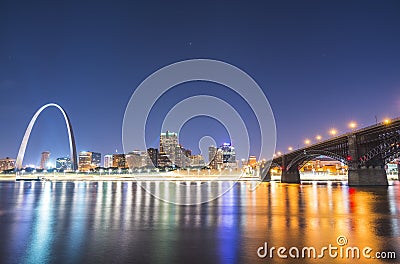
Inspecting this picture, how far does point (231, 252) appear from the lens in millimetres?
14211

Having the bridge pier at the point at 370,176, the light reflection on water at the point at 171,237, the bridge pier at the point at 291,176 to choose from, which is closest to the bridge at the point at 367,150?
the bridge pier at the point at 370,176

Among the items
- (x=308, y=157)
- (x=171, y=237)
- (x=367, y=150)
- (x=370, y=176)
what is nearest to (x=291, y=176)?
(x=308, y=157)

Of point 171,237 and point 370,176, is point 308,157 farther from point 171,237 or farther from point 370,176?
point 171,237

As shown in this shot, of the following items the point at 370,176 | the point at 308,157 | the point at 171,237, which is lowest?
the point at 171,237

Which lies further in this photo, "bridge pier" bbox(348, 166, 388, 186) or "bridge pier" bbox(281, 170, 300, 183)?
"bridge pier" bbox(281, 170, 300, 183)

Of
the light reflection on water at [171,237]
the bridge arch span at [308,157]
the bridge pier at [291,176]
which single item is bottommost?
the light reflection on water at [171,237]

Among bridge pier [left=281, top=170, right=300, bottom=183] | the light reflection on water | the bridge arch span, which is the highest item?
the bridge arch span

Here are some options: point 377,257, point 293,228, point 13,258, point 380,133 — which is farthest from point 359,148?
point 13,258

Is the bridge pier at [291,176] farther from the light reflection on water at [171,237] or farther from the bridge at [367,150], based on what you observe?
the light reflection on water at [171,237]

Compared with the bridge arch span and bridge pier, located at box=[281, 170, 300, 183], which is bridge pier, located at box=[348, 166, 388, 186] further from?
bridge pier, located at box=[281, 170, 300, 183]

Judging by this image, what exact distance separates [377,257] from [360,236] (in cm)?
477

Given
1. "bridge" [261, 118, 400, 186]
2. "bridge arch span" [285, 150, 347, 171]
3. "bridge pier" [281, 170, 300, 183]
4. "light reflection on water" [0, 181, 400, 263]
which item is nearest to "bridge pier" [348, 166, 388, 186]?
"bridge" [261, 118, 400, 186]

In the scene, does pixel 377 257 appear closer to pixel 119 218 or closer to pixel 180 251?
pixel 180 251

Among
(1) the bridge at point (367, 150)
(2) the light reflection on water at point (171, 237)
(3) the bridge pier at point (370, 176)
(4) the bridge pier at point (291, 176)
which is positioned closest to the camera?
(2) the light reflection on water at point (171, 237)
